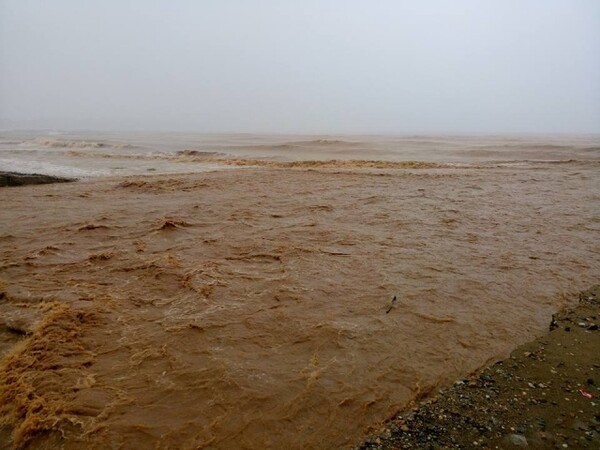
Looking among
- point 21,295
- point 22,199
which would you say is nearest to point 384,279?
point 21,295

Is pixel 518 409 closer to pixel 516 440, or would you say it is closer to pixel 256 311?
pixel 516 440

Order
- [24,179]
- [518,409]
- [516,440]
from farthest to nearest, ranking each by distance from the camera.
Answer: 1. [24,179]
2. [518,409]
3. [516,440]

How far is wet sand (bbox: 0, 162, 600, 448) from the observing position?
2152 mm

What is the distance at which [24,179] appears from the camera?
28.9ft

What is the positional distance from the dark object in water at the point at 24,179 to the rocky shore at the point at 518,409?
31.7ft

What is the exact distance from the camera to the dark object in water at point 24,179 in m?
8.61

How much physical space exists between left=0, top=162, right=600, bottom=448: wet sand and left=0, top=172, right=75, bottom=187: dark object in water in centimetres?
271

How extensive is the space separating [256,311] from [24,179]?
27.4 feet

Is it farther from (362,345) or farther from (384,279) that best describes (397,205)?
(362,345)

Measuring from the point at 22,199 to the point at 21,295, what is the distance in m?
4.86

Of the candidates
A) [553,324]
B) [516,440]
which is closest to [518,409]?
[516,440]

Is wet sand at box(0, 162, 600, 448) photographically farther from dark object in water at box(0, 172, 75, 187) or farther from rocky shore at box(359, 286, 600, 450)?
dark object in water at box(0, 172, 75, 187)

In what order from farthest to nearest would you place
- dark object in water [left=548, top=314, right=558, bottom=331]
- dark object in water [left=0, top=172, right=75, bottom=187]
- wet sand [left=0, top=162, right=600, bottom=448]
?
dark object in water [left=0, top=172, right=75, bottom=187], dark object in water [left=548, top=314, right=558, bottom=331], wet sand [left=0, top=162, right=600, bottom=448]

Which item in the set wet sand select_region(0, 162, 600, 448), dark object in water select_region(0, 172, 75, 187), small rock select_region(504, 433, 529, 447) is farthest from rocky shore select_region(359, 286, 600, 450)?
dark object in water select_region(0, 172, 75, 187)
